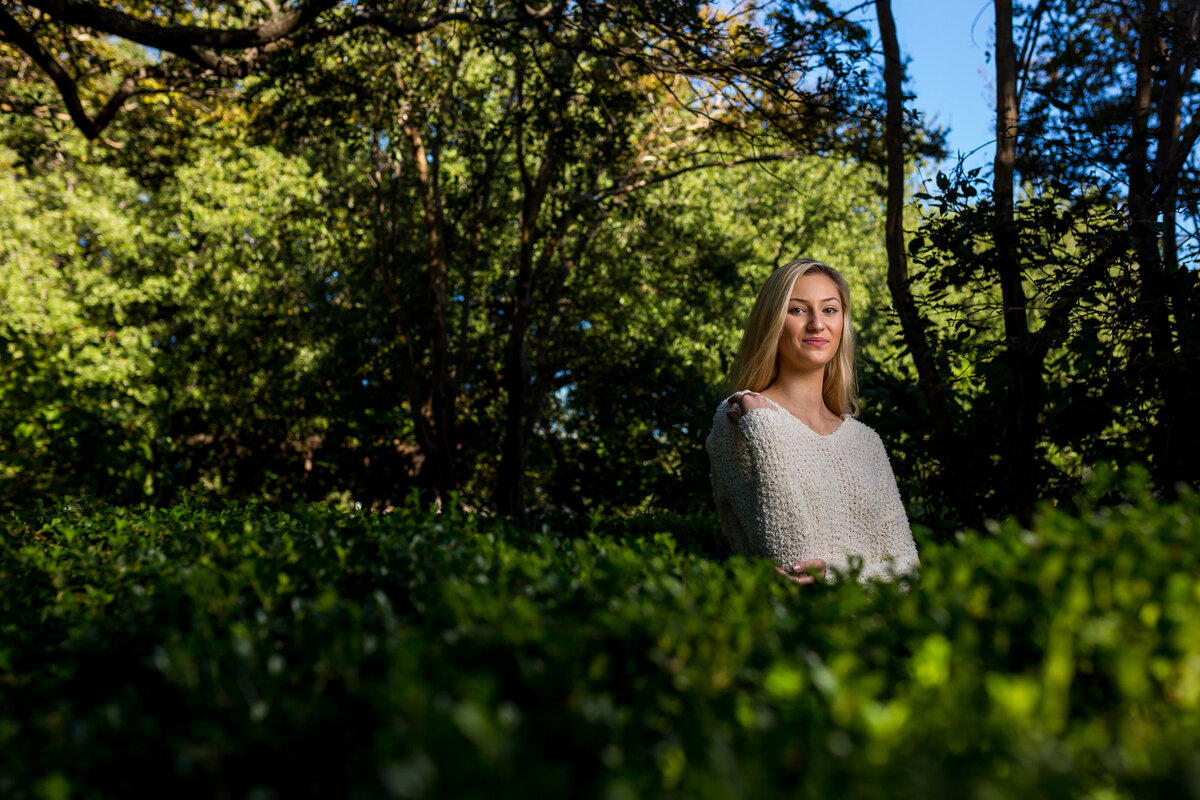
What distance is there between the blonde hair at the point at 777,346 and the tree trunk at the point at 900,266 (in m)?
0.86

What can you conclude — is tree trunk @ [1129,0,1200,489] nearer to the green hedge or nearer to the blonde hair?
the blonde hair

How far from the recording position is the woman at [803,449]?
3182mm

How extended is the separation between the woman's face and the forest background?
3.23 ft

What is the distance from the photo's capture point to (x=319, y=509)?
11.2 ft

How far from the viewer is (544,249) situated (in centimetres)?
1102

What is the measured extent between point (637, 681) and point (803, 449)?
2.08 metres

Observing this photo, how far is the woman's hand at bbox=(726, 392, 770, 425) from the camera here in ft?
10.9

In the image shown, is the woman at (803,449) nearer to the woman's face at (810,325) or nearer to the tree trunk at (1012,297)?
the woman's face at (810,325)

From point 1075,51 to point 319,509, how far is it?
607cm

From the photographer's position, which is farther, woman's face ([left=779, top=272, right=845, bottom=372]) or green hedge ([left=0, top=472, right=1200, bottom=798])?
woman's face ([left=779, top=272, right=845, bottom=372])

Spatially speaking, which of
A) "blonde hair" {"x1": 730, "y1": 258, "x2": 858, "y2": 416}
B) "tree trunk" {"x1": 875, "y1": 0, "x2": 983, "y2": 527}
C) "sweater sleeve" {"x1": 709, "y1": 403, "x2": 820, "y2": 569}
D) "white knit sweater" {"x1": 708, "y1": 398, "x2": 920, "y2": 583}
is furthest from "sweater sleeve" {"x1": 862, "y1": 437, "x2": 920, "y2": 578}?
"tree trunk" {"x1": 875, "y1": 0, "x2": 983, "y2": 527}

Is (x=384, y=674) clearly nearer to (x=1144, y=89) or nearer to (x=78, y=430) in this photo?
(x=1144, y=89)

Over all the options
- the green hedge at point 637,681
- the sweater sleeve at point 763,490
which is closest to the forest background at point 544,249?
the sweater sleeve at point 763,490

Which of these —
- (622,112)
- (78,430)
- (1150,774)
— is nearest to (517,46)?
(622,112)
